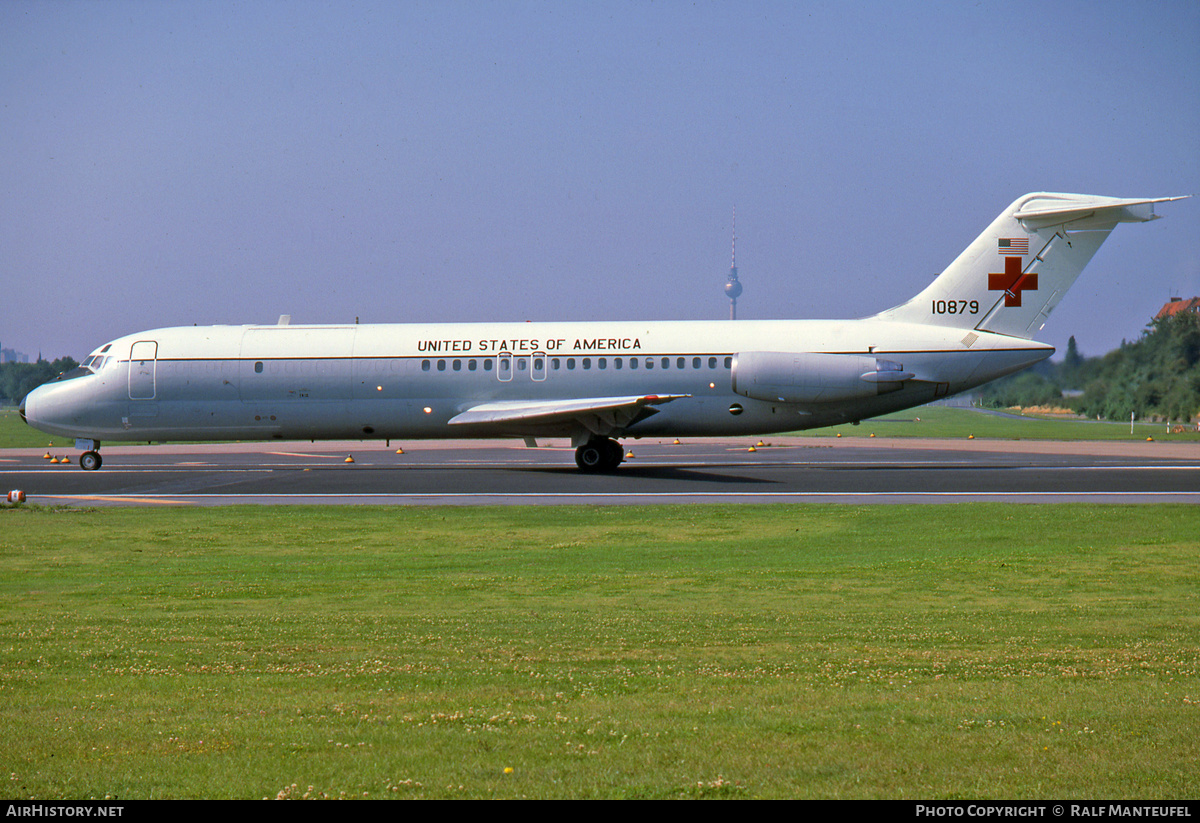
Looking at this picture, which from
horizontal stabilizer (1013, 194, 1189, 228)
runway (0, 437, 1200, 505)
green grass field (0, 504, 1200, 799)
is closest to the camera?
green grass field (0, 504, 1200, 799)

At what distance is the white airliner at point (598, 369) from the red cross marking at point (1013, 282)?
0.12 feet

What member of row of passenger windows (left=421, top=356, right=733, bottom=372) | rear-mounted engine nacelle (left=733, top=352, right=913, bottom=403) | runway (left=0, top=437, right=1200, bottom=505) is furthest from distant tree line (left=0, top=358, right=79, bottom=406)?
rear-mounted engine nacelle (left=733, top=352, right=913, bottom=403)

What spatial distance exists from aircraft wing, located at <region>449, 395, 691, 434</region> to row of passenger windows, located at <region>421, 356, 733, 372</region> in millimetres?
1056

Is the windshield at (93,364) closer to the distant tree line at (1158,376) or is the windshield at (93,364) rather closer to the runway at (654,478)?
the runway at (654,478)

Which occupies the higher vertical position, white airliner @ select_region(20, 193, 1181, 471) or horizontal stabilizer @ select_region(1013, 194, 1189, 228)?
horizontal stabilizer @ select_region(1013, 194, 1189, 228)

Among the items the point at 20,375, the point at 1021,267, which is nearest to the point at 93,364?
the point at 1021,267

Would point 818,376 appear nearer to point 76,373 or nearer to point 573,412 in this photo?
point 573,412

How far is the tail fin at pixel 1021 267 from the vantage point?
31.4 m

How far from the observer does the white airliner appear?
103 ft

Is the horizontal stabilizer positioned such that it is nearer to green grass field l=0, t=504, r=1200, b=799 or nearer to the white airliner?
the white airliner

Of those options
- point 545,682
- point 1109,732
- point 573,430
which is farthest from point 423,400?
point 1109,732
